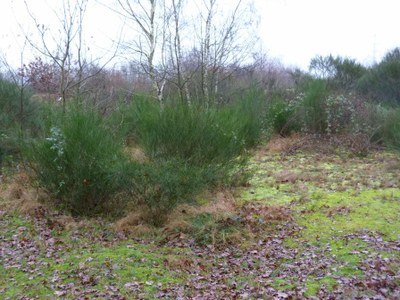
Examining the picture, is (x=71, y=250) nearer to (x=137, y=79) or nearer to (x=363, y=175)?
(x=363, y=175)

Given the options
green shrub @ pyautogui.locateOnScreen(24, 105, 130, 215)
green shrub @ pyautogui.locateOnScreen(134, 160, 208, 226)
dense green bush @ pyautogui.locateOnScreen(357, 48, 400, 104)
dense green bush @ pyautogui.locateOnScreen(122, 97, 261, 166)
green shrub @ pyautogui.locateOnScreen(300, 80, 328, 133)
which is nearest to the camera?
green shrub @ pyautogui.locateOnScreen(134, 160, 208, 226)

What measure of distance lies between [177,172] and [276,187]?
9.74ft

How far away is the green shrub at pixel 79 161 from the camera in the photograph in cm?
716

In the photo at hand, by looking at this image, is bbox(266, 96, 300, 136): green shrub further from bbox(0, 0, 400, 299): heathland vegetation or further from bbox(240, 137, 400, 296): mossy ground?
bbox(0, 0, 400, 299): heathland vegetation

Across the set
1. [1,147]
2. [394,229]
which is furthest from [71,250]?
[1,147]

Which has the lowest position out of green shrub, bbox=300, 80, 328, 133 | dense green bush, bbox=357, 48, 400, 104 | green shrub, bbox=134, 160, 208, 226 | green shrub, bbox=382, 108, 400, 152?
green shrub, bbox=134, 160, 208, 226

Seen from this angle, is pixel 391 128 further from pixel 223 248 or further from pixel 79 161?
pixel 79 161

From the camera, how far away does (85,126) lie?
23.7ft

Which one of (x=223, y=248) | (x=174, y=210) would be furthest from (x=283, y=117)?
(x=223, y=248)

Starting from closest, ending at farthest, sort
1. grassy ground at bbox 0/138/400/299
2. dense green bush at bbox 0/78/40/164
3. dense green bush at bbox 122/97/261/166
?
grassy ground at bbox 0/138/400/299
dense green bush at bbox 122/97/261/166
dense green bush at bbox 0/78/40/164

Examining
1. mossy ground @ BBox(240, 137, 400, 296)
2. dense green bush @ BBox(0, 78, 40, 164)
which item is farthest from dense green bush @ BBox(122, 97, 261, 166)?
dense green bush @ BBox(0, 78, 40, 164)

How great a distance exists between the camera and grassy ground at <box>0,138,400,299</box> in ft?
16.2

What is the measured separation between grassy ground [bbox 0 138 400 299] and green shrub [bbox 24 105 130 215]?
414 millimetres

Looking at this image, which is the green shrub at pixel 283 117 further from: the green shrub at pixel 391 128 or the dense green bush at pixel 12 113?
the dense green bush at pixel 12 113
